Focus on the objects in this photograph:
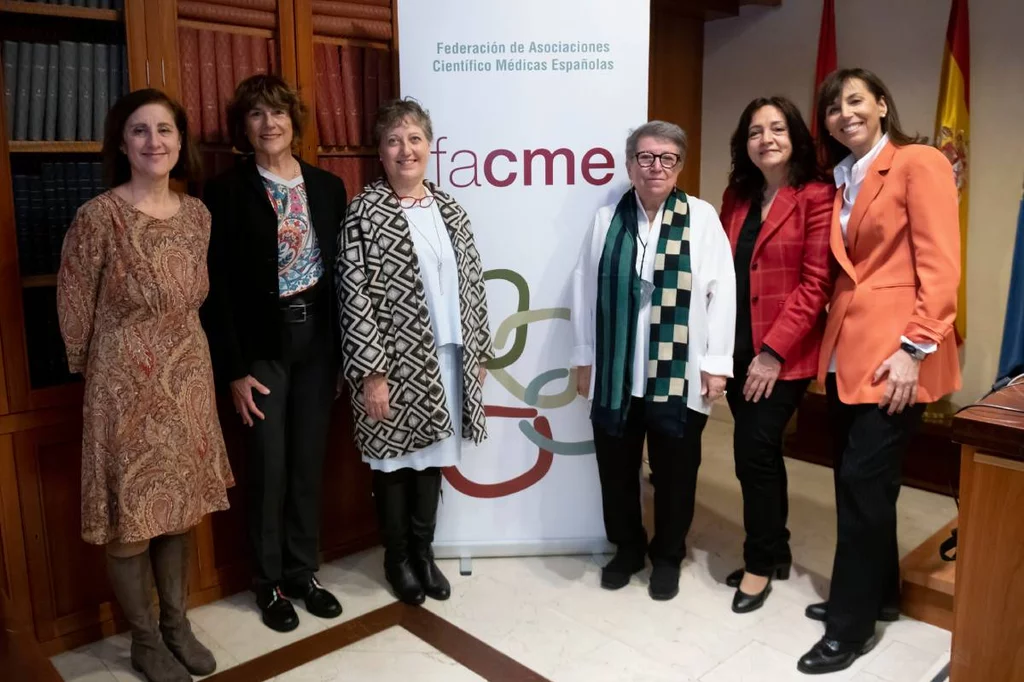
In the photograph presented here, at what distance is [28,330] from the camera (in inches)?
97.0

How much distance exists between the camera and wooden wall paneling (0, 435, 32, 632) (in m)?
2.41

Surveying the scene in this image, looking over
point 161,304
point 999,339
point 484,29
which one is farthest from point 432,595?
point 999,339

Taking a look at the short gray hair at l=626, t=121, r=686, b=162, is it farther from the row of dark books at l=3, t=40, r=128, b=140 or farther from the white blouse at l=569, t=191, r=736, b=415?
the row of dark books at l=3, t=40, r=128, b=140

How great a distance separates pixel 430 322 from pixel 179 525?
2.95 ft

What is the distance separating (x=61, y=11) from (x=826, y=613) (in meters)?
2.80

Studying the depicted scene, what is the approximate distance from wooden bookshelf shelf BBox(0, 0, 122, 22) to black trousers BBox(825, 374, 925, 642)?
2285 millimetres

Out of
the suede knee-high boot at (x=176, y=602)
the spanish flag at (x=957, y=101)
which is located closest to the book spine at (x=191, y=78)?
the suede knee-high boot at (x=176, y=602)

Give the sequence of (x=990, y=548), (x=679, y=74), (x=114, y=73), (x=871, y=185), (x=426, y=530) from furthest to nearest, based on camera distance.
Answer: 1. (x=679, y=74)
2. (x=426, y=530)
3. (x=114, y=73)
4. (x=871, y=185)
5. (x=990, y=548)

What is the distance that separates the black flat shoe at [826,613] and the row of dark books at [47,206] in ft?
8.12

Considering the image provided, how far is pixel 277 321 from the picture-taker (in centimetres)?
250

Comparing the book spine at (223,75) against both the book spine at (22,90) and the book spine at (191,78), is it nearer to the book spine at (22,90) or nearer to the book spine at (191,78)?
the book spine at (191,78)

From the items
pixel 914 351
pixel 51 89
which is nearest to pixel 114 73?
pixel 51 89

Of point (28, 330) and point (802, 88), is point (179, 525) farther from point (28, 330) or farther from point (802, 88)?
point (802, 88)

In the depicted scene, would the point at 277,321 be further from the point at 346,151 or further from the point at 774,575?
the point at 774,575
